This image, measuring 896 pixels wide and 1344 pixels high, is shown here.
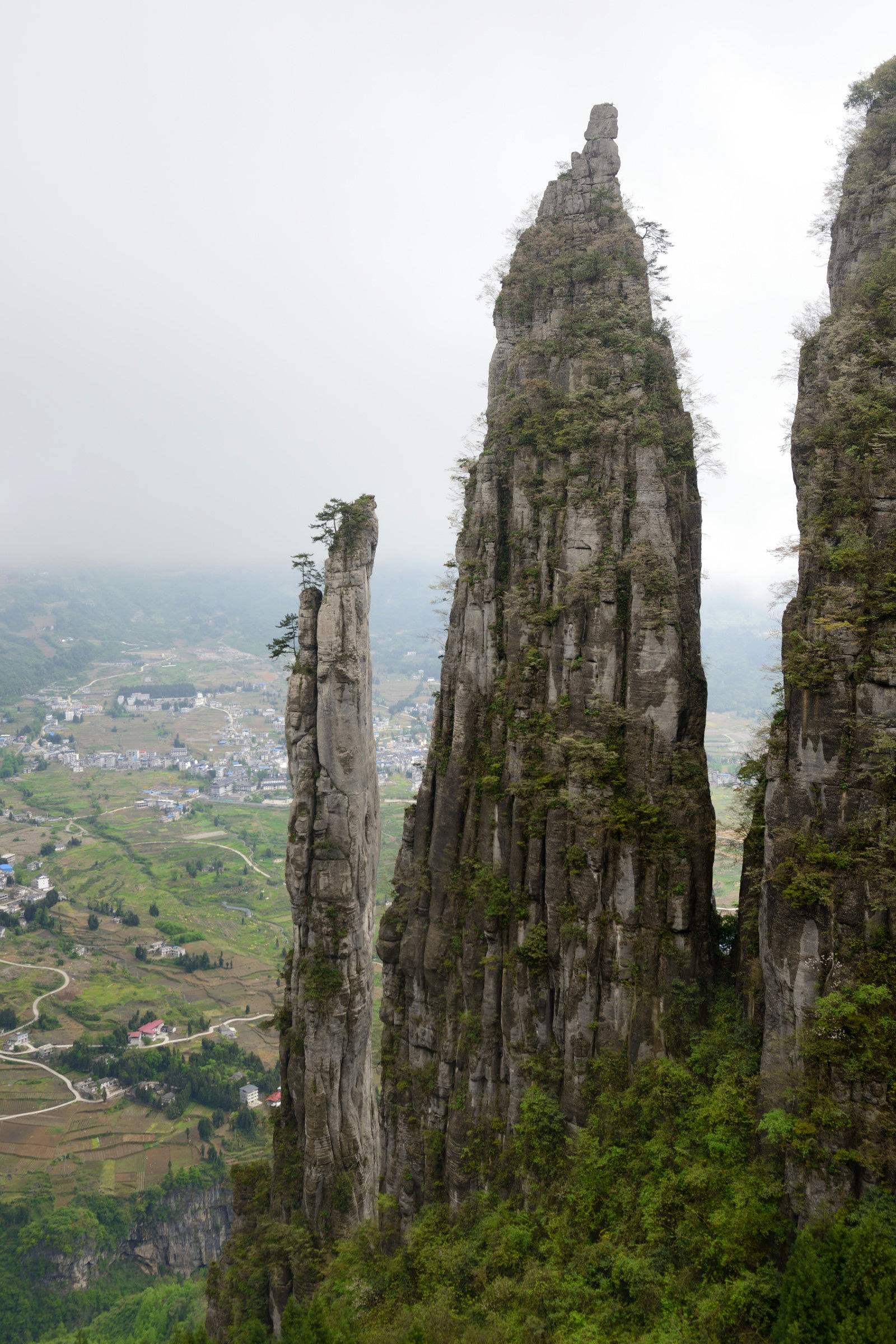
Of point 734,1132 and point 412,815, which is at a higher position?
point 412,815

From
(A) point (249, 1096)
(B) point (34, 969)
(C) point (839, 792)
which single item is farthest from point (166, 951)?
(C) point (839, 792)

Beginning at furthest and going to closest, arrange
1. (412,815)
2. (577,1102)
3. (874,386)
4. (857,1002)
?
(412,815)
(577,1102)
(874,386)
(857,1002)

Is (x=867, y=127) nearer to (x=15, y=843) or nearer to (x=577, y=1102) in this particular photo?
(x=577, y=1102)

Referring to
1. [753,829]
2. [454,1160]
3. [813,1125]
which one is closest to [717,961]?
[753,829]

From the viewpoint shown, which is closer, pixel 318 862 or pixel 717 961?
pixel 717 961

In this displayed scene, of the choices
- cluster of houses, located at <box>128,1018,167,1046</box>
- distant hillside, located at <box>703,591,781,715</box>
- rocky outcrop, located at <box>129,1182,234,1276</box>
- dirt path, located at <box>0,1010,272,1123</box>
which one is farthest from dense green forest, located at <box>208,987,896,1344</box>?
distant hillside, located at <box>703,591,781,715</box>

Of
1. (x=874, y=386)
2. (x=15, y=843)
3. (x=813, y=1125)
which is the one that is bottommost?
(x=15, y=843)

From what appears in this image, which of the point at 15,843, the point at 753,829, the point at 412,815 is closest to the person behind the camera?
the point at 753,829

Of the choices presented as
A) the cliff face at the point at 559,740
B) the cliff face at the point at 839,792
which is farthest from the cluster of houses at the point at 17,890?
the cliff face at the point at 839,792
